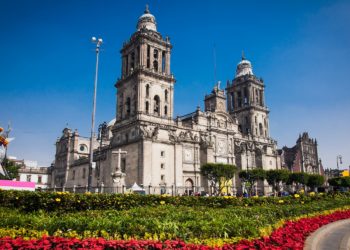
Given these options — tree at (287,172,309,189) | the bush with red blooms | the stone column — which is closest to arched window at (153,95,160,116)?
the stone column

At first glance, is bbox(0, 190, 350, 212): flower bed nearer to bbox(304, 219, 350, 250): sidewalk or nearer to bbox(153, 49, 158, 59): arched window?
bbox(304, 219, 350, 250): sidewalk

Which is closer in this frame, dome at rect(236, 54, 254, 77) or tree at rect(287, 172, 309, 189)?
tree at rect(287, 172, 309, 189)

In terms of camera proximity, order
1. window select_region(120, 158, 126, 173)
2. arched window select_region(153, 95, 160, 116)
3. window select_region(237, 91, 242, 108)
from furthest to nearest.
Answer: window select_region(237, 91, 242, 108) → arched window select_region(153, 95, 160, 116) → window select_region(120, 158, 126, 173)

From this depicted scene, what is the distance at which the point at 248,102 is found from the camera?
2982 inches

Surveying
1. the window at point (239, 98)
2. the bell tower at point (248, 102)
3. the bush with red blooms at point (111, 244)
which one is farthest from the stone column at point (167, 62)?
the bush with red blooms at point (111, 244)

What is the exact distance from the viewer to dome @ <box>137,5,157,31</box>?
5706cm

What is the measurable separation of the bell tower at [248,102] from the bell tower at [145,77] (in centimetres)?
2738

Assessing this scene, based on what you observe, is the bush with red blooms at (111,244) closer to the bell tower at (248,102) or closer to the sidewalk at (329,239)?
the sidewalk at (329,239)

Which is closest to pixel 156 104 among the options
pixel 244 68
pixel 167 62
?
pixel 167 62

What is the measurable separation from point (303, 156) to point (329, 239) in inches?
3346

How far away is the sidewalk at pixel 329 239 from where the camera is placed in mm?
10039

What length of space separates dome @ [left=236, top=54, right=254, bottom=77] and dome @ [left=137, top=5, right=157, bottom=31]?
31.6 meters

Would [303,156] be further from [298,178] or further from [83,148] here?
[83,148]

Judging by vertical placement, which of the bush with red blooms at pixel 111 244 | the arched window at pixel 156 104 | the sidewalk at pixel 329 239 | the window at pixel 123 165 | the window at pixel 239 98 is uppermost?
the window at pixel 239 98
